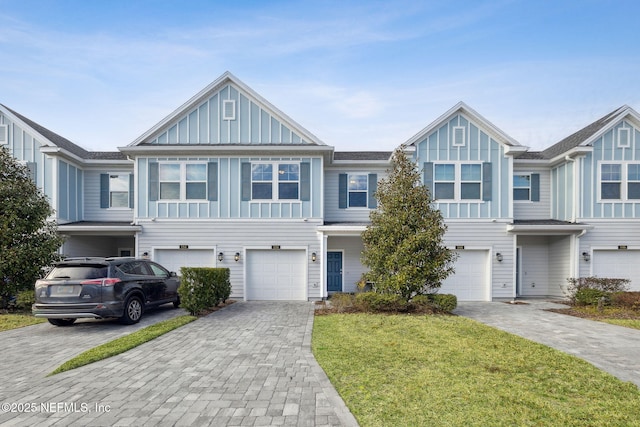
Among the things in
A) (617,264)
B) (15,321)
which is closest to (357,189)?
(617,264)

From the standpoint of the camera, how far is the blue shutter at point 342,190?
15.9 metres

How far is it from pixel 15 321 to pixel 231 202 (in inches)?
296

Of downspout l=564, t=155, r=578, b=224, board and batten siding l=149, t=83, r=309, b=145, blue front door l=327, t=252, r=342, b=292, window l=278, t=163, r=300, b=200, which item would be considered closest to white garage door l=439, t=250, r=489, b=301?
downspout l=564, t=155, r=578, b=224

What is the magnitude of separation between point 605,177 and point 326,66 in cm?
1267

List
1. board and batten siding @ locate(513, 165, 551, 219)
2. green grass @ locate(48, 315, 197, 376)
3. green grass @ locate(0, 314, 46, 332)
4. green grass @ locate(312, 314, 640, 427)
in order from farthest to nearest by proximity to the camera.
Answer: board and batten siding @ locate(513, 165, 551, 219), green grass @ locate(0, 314, 46, 332), green grass @ locate(48, 315, 197, 376), green grass @ locate(312, 314, 640, 427)

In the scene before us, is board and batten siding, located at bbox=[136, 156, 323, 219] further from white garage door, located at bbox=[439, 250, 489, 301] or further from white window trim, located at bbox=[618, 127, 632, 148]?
white window trim, located at bbox=[618, 127, 632, 148]

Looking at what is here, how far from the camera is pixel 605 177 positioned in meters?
15.1

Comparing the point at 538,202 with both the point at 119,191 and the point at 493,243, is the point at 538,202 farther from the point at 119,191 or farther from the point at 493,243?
the point at 119,191

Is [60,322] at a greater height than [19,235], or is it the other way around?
[19,235]

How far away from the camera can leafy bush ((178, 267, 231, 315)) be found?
10.4 meters

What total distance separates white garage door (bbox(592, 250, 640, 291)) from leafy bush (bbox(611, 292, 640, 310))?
2893mm

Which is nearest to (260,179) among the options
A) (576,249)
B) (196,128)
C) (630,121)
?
(196,128)

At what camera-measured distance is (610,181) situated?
15.1 metres

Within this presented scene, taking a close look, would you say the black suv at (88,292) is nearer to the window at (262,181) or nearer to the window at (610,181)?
the window at (262,181)
